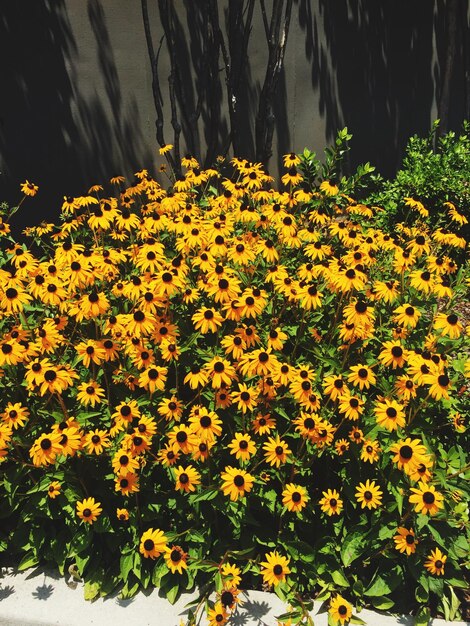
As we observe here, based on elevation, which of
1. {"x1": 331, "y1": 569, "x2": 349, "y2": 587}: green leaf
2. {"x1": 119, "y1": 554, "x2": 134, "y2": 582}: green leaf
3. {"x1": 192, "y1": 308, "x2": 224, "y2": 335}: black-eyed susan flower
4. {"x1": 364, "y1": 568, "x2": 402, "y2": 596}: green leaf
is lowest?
{"x1": 364, "y1": 568, "x2": 402, "y2": 596}: green leaf

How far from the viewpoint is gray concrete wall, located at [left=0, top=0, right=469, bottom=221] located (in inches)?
201

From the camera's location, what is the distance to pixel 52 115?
534 cm

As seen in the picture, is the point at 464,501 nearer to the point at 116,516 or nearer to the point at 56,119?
the point at 116,516

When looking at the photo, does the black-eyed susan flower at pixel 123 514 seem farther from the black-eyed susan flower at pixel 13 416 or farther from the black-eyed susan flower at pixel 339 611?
the black-eyed susan flower at pixel 339 611

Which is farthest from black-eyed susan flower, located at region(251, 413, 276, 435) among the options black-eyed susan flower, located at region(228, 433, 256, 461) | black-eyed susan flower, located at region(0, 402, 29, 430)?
black-eyed susan flower, located at region(0, 402, 29, 430)

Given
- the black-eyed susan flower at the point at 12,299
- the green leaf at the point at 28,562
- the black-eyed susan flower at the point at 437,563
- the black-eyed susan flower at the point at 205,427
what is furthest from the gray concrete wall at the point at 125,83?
the black-eyed susan flower at the point at 437,563

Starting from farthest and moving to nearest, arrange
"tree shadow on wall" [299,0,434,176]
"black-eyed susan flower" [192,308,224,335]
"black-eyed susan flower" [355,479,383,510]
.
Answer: "tree shadow on wall" [299,0,434,176]
"black-eyed susan flower" [192,308,224,335]
"black-eyed susan flower" [355,479,383,510]

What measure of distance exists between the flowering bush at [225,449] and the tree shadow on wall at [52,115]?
258cm

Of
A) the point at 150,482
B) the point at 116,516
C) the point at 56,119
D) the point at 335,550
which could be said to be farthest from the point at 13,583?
the point at 56,119

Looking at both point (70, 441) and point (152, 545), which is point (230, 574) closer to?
point (152, 545)

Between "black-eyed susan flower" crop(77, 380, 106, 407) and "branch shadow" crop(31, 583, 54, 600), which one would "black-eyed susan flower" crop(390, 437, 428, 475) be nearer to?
"black-eyed susan flower" crop(77, 380, 106, 407)

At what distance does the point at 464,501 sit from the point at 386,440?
1.91ft

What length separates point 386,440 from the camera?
272 centimetres

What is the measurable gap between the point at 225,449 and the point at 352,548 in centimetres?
85
